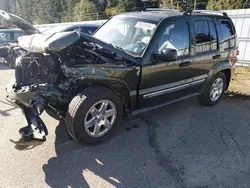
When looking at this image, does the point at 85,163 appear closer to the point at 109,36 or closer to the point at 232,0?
the point at 109,36

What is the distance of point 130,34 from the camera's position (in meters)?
3.93

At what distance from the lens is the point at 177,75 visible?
4.14 m

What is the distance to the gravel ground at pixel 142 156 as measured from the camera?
2.73 m

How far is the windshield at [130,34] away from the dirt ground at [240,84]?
338 cm

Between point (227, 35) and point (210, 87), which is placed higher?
point (227, 35)

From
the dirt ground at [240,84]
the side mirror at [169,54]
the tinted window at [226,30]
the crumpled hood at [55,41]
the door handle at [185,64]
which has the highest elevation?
the tinted window at [226,30]

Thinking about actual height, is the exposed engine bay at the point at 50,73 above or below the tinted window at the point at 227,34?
below

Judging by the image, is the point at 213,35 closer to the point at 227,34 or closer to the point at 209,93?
the point at 227,34

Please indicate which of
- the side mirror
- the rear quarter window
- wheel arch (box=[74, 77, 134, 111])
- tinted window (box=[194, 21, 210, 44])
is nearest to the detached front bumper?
wheel arch (box=[74, 77, 134, 111])

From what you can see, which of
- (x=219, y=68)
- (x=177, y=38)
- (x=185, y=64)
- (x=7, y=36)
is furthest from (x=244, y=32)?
(x=7, y=36)

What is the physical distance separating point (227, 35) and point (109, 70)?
305cm

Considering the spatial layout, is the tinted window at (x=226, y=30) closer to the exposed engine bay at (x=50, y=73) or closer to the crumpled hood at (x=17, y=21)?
the exposed engine bay at (x=50, y=73)

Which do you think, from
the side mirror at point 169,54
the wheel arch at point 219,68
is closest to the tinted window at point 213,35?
the wheel arch at point 219,68

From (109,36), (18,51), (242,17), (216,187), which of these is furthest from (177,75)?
(242,17)
